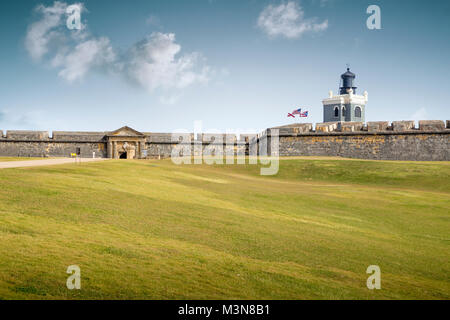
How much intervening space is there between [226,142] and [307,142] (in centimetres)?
863

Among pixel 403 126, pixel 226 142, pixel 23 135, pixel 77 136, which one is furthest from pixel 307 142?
pixel 23 135

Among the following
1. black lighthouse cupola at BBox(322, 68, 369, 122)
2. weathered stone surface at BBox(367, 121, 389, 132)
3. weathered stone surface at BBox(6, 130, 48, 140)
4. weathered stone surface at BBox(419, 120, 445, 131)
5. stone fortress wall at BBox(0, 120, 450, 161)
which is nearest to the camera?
weathered stone surface at BBox(419, 120, 445, 131)

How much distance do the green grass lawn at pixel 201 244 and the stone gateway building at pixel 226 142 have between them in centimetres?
2382

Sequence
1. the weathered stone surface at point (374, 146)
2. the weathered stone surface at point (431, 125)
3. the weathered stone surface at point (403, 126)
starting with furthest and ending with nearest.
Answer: the weathered stone surface at point (403, 126) < the weathered stone surface at point (374, 146) < the weathered stone surface at point (431, 125)

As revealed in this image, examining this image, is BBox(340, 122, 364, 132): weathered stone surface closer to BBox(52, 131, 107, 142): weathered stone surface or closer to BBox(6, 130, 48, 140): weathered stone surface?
BBox(52, 131, 107, 142): weathered stone surface

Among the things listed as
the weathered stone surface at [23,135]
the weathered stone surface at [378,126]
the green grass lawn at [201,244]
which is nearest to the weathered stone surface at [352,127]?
the weathered stone surface at [378,126]

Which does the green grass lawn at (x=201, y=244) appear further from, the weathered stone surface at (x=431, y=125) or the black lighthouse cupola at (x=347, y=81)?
the black lighthouse cupola at (x=347, y=81)

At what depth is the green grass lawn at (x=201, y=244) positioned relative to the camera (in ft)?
Result: 17.6

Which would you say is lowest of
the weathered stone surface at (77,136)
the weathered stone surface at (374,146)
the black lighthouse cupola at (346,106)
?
the weathered stone surface at (374,146)

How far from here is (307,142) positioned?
39.8 metres

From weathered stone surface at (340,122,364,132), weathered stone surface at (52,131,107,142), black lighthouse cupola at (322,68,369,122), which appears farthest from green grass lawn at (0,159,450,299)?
black lighthouse cupola at (322,68,369,122)

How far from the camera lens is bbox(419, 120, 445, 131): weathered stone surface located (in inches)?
1369

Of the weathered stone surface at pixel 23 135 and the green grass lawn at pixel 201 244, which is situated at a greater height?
the weathered stone surface at pixel 23 135
